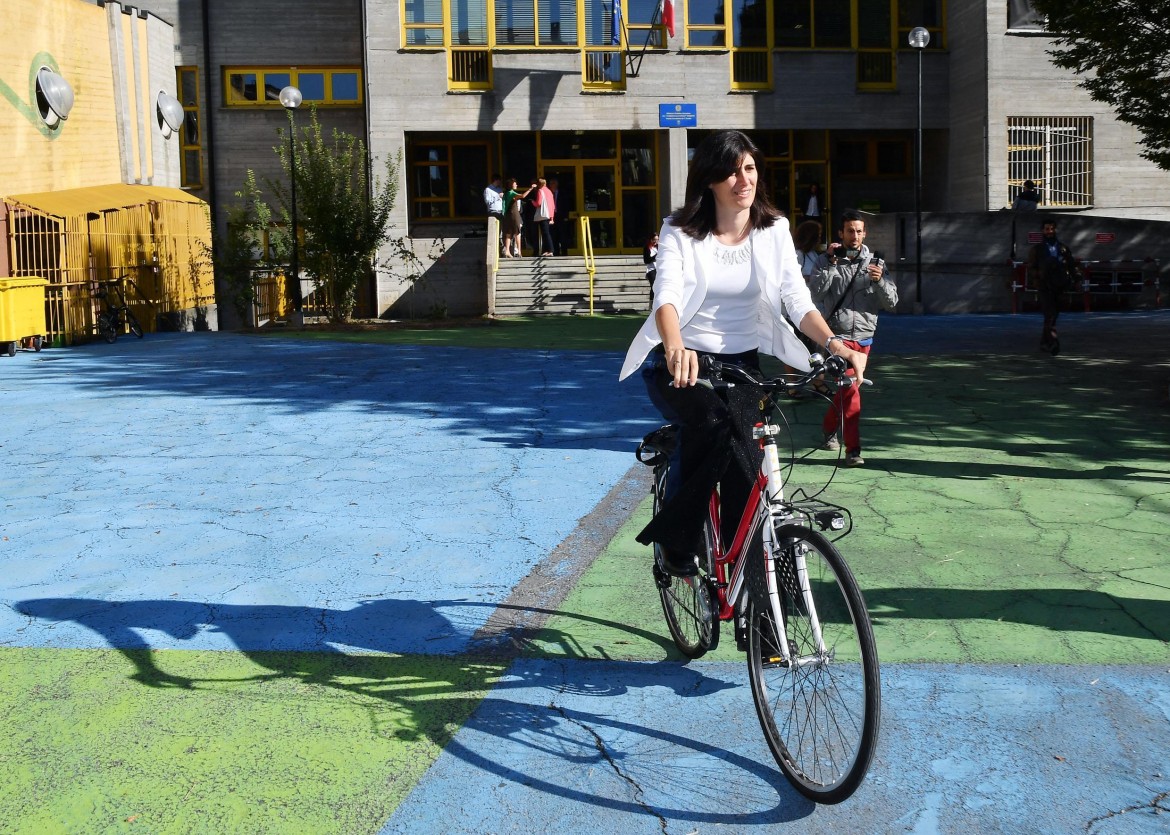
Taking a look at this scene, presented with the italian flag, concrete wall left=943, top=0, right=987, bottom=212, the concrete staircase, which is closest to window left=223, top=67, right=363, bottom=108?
the concrete staircase

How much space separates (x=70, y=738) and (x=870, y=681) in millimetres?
2686

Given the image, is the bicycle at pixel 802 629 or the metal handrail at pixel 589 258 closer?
the bicycle at pixel 802 629

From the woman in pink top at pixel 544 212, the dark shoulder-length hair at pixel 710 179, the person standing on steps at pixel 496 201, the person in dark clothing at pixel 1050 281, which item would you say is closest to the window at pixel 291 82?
the person standing on steps at pixel 496 201

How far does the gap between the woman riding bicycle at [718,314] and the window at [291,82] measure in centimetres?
3378

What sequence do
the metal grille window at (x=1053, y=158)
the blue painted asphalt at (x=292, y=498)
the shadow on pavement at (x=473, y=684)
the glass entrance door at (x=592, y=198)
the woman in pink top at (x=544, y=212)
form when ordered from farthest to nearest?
1. the glass entrance door at (x=592, y=198)
2. the woman in pink top at (x=544, y=212)
3. the metal grille window at (x=1053, y=158)
4. the blue painted asphalt at (x=292, y=498)
5. the shadow on pavement at (x=473, y=684)

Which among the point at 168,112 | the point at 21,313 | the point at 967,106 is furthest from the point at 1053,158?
the point at 21,313

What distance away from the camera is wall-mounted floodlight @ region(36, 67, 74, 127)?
24.8 meters

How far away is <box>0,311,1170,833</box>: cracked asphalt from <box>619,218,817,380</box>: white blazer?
50.6 inches

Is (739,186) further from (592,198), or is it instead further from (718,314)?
(592,198)

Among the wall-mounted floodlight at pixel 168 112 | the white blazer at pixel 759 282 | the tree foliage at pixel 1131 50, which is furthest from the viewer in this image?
the wall-mounted floodlight at pixel 168 112

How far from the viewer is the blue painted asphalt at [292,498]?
5.82m

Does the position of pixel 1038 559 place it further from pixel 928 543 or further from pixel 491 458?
pixel 491 458

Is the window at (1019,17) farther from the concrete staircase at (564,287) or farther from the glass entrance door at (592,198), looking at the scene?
the concrete staircase at (564,287)

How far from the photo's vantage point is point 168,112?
99.2 ft
